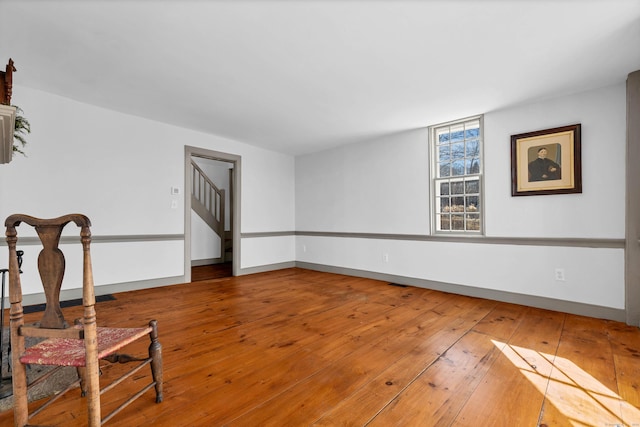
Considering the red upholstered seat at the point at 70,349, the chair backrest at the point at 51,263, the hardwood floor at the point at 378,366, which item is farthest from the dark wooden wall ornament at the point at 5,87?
the hardwood floor at the point at 378,366

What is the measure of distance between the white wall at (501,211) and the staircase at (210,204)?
2.67 metres

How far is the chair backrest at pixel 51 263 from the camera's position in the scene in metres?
1.18

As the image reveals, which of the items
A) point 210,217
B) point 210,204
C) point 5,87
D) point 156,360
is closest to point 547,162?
point 156,360

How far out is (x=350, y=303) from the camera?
356cm

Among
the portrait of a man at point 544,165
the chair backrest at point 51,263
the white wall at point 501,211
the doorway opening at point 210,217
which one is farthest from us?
the doorway opening at point 210,217

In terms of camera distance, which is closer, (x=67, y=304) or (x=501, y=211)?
(x=67, y=304)

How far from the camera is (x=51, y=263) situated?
1.22 metres

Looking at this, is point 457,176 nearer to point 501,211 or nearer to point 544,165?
point 501,211

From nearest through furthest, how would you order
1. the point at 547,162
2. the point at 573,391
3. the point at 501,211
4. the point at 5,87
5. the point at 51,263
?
the point at 51,263 < the point at 573,391 < the point at 5,87 < the point at 547,162 < the point at 501,211

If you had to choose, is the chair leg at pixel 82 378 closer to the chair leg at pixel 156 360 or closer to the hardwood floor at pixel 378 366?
the hardwood floor at pixel 378 366

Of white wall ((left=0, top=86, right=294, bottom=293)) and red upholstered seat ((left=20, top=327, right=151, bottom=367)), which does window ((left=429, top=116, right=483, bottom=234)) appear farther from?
red upholstered seat ((left=20, top=327, right=151, bottom=367))

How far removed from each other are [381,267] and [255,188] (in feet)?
9.02

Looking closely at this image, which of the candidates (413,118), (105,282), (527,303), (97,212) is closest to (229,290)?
(105,282)

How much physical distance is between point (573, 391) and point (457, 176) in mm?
2910
